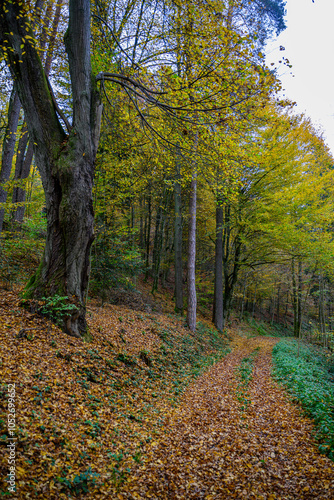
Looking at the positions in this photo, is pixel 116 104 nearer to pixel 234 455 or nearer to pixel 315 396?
pixel 234 455

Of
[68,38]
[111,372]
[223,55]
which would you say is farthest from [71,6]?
[111,372]

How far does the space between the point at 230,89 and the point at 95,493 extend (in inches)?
251

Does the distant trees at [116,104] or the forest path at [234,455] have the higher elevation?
the distant trees at [116,104]

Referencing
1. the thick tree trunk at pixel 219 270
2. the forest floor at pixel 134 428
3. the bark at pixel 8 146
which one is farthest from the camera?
the thick tree trunk at pixel 219 270

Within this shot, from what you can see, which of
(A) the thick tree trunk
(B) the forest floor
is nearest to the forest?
(B) the forest floor

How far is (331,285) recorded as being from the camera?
2059cm

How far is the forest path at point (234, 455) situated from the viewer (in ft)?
9.69

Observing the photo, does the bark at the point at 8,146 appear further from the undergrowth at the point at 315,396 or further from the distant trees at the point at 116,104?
the undergrowth at the point at 315,396

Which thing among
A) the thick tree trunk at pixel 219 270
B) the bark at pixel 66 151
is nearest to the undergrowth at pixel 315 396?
the bark at pixel 66 151

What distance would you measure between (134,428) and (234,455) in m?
1.46

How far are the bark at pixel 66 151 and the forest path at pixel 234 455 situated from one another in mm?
2724

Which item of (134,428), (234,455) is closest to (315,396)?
(234,455)

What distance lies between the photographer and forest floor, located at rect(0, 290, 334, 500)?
2.76 meters

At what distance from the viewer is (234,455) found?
11.9 feet
